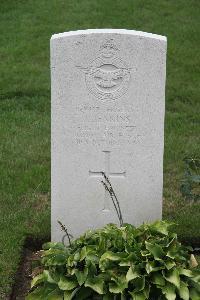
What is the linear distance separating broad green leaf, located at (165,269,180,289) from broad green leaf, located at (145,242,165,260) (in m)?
0.11

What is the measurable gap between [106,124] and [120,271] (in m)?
1.18

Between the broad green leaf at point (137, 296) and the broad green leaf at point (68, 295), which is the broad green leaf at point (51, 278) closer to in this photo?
the broad green leaf at point (68, 295)

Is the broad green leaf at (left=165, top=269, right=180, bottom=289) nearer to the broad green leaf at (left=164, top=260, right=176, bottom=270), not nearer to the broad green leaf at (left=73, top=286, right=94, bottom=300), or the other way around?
the broad green leaf at (left=164, top=260, right=176, bottom=270)

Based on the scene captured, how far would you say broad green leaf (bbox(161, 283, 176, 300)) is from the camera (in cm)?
436

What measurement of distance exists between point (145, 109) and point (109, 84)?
0.31 meters

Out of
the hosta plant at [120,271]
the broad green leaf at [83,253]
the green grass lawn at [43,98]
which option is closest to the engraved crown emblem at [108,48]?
the hosta plant at [120,271]

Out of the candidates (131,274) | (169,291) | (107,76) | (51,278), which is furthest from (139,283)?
(107,76)

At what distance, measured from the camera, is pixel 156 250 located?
178 inches

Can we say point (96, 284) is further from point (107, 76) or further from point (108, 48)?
point (108, 48)

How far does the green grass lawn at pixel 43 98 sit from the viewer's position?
614 cm

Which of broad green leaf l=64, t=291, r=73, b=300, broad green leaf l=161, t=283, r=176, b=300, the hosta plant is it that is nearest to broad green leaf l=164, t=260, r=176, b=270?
the hosta plant

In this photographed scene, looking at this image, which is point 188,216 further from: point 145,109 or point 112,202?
point 145,109

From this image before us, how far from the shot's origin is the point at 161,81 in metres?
5.11

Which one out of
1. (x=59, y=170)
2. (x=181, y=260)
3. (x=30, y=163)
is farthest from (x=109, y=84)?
(x=30, y=163)
